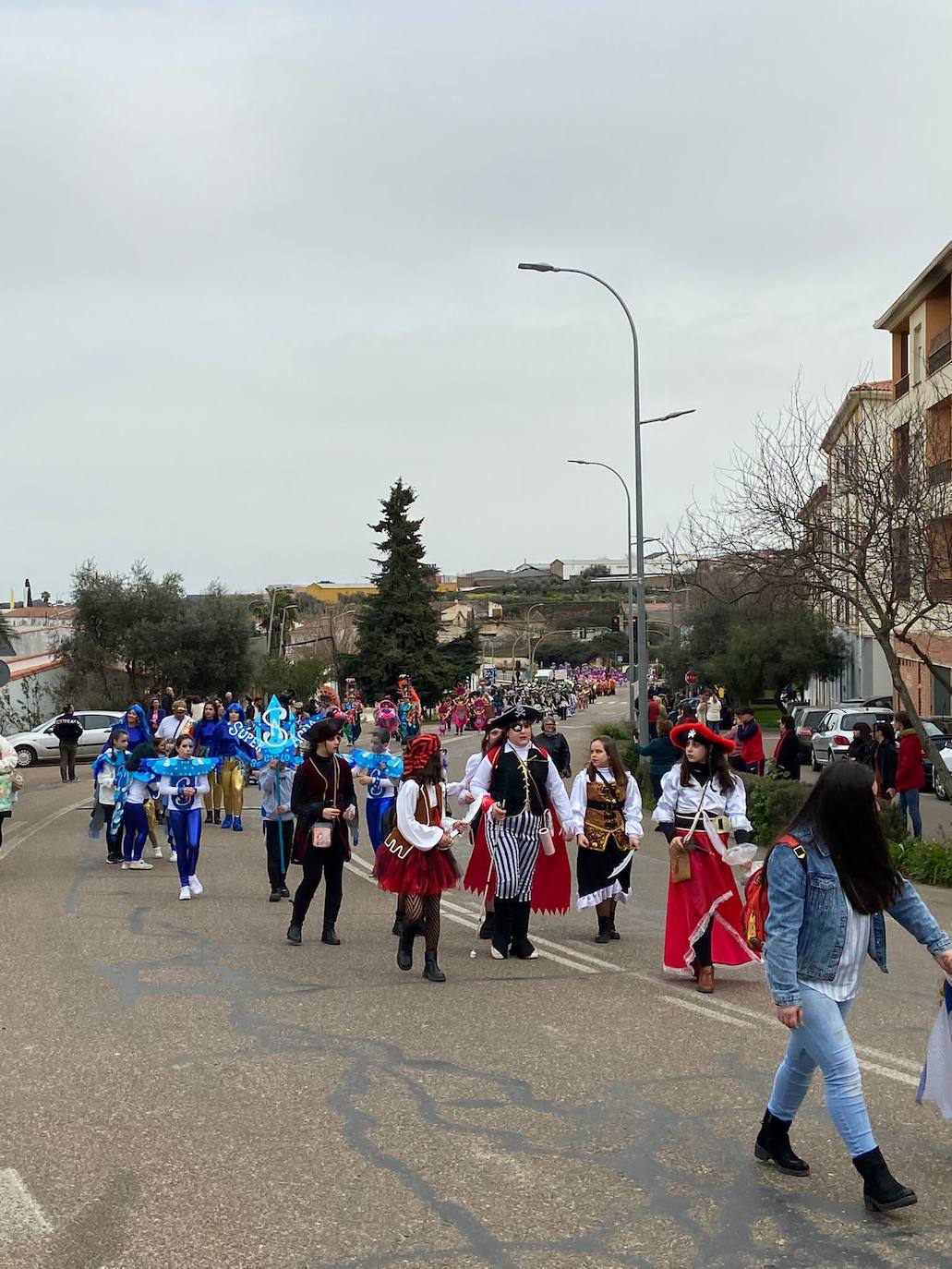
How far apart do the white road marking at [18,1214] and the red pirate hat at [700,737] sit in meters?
5.26

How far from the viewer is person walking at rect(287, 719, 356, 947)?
35.2 ft

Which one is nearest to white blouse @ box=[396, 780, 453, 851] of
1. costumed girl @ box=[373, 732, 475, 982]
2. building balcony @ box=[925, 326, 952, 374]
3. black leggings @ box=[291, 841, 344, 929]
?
costumed girl @ box=[373, 732, 475, 982]

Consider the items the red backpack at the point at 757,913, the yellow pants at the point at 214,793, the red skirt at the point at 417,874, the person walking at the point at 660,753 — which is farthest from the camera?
the yellow pants at the point at 214,793

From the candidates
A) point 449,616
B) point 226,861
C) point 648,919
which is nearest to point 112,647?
point 226,861

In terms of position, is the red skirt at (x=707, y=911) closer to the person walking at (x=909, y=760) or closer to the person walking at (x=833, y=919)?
the person walking at (x=833, y=919)

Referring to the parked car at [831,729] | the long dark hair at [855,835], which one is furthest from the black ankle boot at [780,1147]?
the parked car at [831,729]

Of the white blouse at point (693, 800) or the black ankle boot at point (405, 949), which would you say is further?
the black ankle boot at point (405, 949)

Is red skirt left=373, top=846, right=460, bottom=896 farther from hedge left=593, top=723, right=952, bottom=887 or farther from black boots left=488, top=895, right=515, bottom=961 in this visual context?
hedge left=593, top=723, right=952, bottom=887

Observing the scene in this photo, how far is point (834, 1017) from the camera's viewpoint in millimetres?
5207

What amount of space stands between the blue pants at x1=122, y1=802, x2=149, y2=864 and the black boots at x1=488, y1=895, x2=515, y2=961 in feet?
23.4

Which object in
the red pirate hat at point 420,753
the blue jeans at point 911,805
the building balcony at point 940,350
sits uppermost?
the building balcony at point 940,350

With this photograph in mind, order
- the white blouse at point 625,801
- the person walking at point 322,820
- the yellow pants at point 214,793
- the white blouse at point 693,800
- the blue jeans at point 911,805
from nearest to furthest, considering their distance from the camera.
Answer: the white blouse at point 693,800, the person walking at point 322,820, the white blouse at point 625,801, the blue jeans at point 911,805, the yellow pants at point 214,793

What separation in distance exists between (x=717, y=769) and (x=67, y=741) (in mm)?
26005

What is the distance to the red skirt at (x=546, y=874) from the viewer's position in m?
10.6
